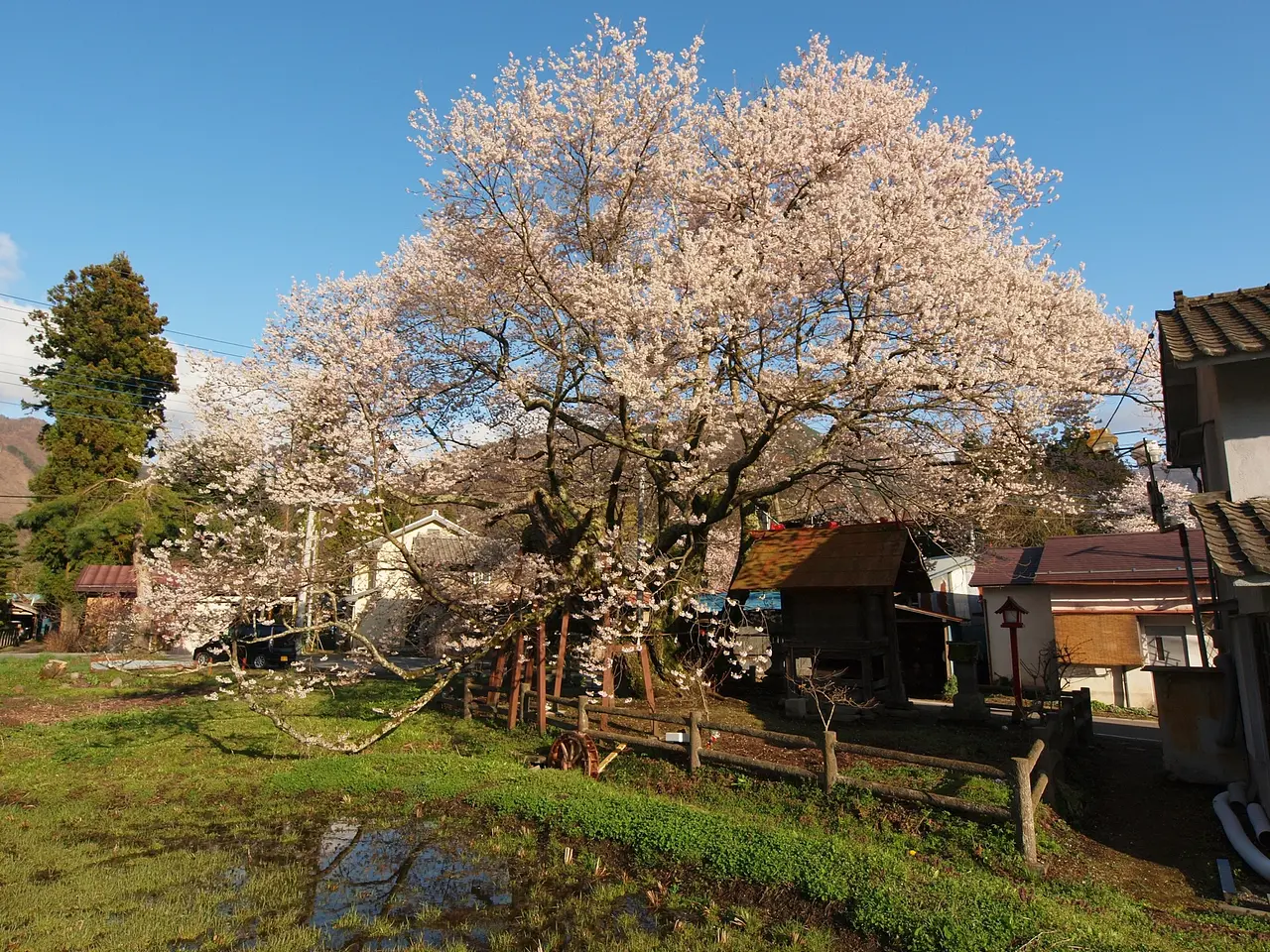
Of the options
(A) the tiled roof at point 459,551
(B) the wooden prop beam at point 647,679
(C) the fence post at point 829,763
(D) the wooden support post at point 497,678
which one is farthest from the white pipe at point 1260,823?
(A) the tiled roof at point 459,551

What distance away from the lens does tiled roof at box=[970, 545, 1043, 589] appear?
22.7 meters

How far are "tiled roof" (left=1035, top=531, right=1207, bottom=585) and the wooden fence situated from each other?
7298 mm

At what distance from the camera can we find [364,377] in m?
15.4

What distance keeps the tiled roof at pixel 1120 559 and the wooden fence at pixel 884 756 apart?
7.30m

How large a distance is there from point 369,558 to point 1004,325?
13.4 meters

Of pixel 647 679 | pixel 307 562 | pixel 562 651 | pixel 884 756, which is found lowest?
pixel 884 756

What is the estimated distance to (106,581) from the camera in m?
33.7

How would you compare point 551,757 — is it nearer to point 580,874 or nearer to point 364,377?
point 580,874

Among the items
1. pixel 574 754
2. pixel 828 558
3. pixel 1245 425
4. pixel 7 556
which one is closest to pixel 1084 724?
pixel 828 558

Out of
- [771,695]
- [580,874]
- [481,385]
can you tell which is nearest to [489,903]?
[580,874]

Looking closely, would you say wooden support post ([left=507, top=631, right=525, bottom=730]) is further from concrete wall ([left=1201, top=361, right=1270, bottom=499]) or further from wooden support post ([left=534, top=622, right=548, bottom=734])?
concrete wall ([left=1201, top=361, right=1270, bottom=499])

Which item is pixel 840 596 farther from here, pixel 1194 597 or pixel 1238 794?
pixel 1238 794

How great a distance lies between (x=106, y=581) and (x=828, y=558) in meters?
33.1

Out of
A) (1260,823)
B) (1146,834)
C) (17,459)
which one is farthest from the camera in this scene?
(17,459)
